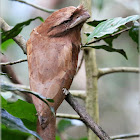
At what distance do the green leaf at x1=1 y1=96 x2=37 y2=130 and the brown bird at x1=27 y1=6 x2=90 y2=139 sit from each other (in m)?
0.06

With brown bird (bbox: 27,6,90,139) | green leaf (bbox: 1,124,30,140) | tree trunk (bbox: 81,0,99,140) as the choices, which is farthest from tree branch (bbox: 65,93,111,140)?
tree trunk (bbox: 81,0,99,140)

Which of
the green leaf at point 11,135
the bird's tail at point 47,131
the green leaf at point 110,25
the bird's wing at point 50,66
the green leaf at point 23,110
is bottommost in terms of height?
the green leaf at point 11,135

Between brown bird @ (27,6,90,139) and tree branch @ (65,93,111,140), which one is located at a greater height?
brown bird @ (27,6,90,139)

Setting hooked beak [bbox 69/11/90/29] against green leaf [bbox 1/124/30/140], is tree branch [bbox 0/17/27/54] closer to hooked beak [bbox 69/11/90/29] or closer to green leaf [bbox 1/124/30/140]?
hooked beak [bbox 69/11/90/29]

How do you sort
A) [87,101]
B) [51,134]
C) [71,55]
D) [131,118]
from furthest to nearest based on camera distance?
[131,118] → [87,101] → [71,55] → [51,134]

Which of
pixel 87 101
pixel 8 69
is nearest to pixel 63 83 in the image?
pixel 87 101

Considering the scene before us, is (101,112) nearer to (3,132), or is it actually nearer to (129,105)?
(129,105)

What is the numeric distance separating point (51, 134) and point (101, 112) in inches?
126

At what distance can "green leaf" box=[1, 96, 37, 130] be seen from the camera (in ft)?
3.53

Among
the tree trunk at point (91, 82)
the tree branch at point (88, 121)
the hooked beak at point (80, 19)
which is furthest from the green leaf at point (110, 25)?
the tree trunk at point (91, 82)

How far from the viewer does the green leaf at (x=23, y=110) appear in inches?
42.3

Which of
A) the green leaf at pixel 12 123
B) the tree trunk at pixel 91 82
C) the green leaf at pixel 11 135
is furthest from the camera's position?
the tree trunk at pixel 91 82

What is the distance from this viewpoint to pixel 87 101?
1.55 m

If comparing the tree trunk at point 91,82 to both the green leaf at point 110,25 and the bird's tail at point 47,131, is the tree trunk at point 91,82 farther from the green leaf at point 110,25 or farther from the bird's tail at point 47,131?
the bird's tail at point 47,131
